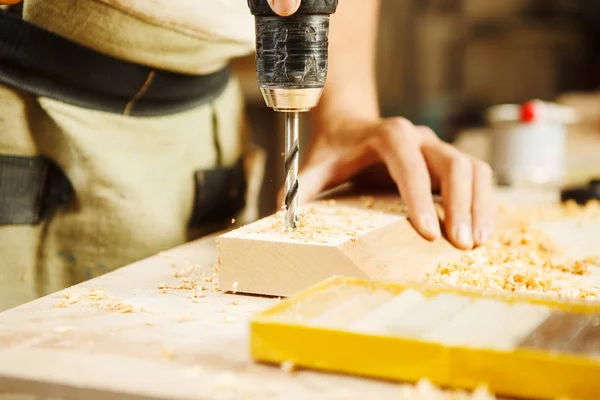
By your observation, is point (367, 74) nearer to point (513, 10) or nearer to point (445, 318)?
point (445, 318)

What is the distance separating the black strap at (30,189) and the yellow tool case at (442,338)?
0.73m

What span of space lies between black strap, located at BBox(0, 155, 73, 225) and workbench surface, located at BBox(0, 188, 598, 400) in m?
0.32

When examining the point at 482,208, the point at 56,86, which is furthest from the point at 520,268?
the point at 56,86

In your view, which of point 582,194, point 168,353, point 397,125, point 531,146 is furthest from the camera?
point 531,146

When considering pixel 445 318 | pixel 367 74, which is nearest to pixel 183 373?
pixel 445 318

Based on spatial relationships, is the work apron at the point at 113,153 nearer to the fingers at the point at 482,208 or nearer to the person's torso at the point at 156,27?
the person's torso at the point at 156,27

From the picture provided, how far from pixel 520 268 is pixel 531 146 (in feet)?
A: 4.80

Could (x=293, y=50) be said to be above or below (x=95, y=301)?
above

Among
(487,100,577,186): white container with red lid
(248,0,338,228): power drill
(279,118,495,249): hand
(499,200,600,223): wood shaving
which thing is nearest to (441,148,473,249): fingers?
(279,118,495,249): hand

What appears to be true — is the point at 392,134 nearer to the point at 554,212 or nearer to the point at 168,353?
the point at 554,212

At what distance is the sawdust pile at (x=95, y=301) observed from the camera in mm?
1017

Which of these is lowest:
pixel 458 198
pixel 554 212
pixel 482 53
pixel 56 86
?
pixel 554 212

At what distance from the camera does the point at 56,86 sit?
1366 millimetres

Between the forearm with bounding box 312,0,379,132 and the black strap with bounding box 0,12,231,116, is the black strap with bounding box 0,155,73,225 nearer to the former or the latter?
the black strap with bounding box 0,12,231,116
